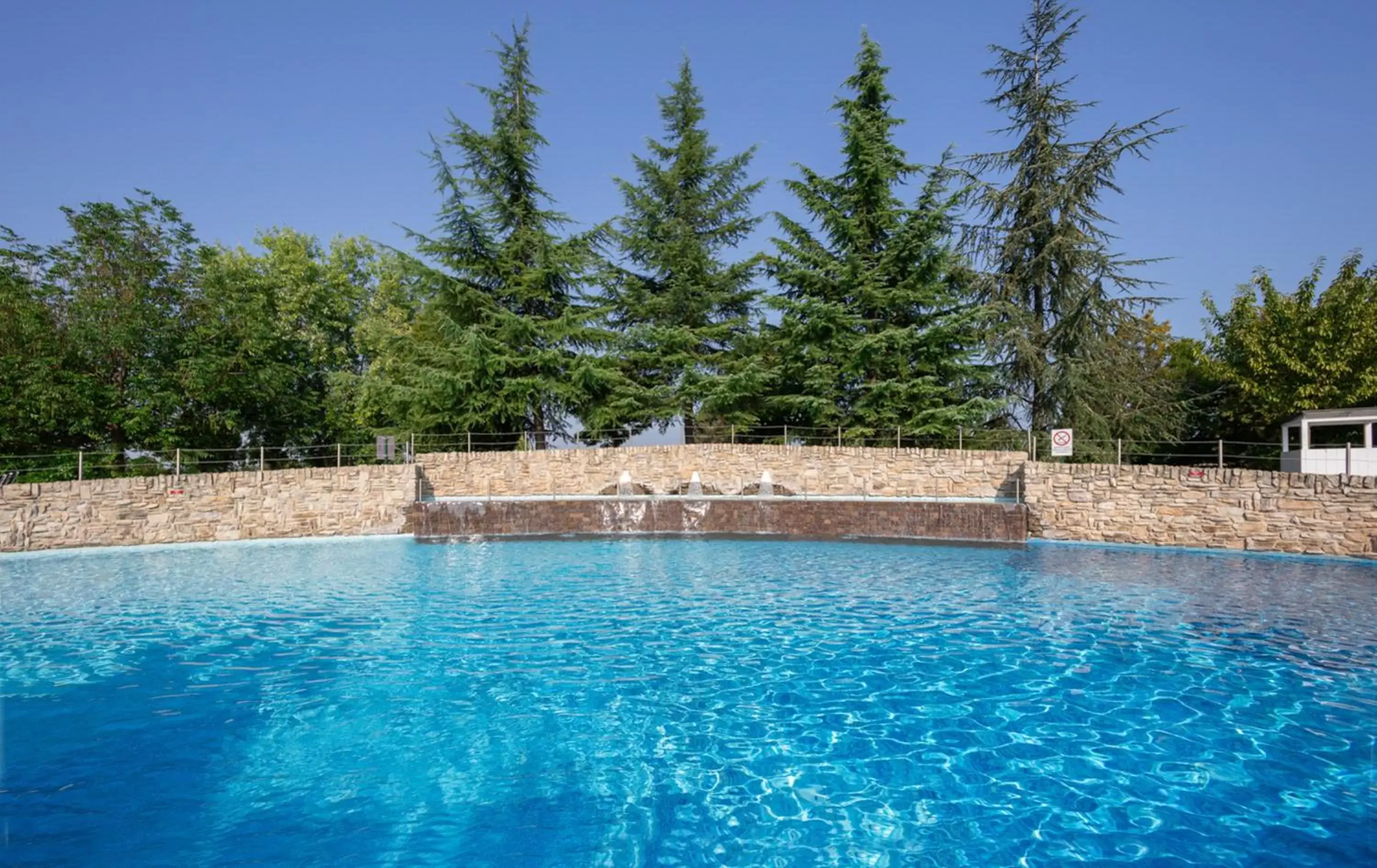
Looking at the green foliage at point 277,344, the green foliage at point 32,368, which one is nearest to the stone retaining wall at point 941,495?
the green foliage at point 32,368

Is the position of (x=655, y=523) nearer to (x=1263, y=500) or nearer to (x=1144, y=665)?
(x=1144, y=665)

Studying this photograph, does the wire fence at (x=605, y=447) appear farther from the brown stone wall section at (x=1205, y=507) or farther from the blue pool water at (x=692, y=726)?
the blue pool water at (x=692, y=726)

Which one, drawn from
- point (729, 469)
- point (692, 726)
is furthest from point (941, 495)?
point (692, 726)

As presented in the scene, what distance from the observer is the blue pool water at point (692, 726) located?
12.3 ft

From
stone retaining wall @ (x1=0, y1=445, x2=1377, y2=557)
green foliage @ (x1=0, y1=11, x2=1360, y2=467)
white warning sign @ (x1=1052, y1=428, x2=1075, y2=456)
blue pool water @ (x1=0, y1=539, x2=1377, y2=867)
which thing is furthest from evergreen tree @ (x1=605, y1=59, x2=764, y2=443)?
blue pool water @ (x1=0, y1=539, x2=1377, y2=867)

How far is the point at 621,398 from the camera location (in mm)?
22609

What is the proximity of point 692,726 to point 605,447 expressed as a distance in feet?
57.7

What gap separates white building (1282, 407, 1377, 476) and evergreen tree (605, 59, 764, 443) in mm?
15339

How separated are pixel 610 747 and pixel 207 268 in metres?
25.7

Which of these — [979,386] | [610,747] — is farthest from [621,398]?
[610,747]

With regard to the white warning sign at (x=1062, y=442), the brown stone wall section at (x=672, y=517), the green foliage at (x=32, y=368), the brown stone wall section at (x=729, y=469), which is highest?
the green foliage at (x=32, y=368)

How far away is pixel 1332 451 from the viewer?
16078mm

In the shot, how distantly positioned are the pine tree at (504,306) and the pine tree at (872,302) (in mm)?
6680

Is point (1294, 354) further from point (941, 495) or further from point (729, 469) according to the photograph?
point (729, 469)
